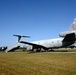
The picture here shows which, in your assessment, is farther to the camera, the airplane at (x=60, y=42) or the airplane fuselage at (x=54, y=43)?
the airplane fuselage at (x=54, y=43)

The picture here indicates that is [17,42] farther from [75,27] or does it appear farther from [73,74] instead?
[73,74]

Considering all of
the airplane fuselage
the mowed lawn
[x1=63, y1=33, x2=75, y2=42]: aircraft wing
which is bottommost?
the mowed lawn

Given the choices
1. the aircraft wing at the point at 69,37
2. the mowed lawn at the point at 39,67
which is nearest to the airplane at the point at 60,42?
the aircraft wing at the point at 69,37

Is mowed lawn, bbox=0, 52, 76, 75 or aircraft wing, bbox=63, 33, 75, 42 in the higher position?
aircraft wing, bbox=63, 33, 75, 42

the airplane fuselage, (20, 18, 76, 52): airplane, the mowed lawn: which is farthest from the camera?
the airplane fuselage

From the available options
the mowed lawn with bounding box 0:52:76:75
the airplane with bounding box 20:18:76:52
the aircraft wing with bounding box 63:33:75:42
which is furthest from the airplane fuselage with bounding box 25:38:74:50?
the mowed lawn with bounding box 0:52:76:75

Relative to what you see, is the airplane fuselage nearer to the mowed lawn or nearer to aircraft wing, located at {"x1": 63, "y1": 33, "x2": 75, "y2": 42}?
aircraft wing, located at {"x1": 63, "y1": 33, "x2": 75, "y2": 42}

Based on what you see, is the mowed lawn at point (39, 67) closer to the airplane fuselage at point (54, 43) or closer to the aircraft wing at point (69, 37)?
the aircraft wing at point (69, 37)

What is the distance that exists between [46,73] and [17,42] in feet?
172

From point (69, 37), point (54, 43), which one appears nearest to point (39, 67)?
point (69, 37)

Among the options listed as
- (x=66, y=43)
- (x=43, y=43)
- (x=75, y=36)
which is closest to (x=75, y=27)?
(x=75, y=36)

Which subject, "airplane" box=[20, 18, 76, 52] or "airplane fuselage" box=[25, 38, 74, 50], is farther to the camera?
"airplane fuselage" box=[25, 38, 74, 50]

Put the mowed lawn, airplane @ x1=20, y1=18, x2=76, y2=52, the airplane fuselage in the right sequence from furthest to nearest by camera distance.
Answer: the airplane fuselage, airplane @ x1=20, y1=18, x2=76, y2=52, the mowed lawn

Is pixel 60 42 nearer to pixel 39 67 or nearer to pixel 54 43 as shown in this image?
pixel 54 43
